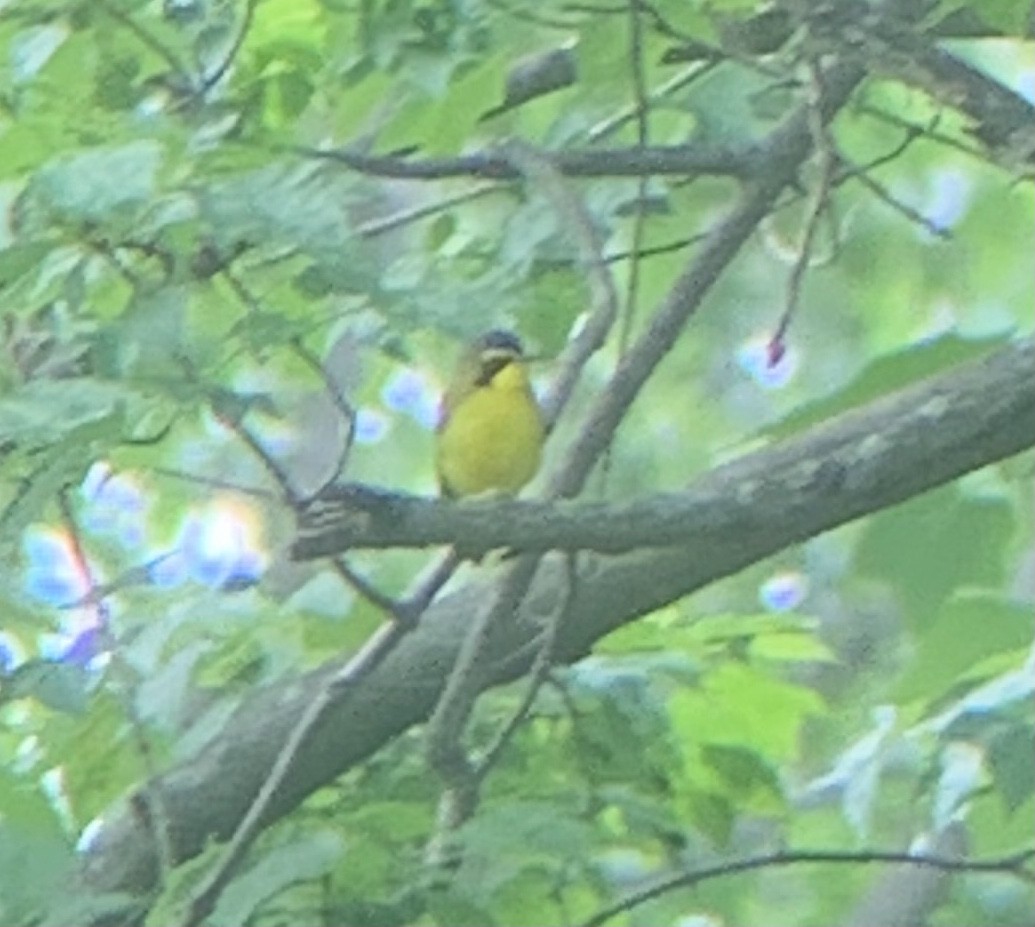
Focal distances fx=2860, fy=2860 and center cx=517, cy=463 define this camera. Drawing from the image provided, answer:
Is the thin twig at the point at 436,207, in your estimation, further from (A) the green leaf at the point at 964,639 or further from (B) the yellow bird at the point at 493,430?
(A) the green leaf at the point at 964,639

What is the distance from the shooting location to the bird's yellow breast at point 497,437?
3.06 m

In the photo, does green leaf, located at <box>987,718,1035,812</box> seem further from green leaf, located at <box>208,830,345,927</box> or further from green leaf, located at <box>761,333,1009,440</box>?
green leaf, located at <box>208,830,345,927</box>

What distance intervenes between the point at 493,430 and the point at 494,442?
13mm

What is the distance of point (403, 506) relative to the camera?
1941 millimetres

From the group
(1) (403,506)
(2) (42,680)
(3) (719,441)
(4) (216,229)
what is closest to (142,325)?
(4) (216,229)

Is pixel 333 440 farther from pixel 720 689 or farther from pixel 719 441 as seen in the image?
pixel 720 689

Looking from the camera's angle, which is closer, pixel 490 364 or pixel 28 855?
pixel 28 855

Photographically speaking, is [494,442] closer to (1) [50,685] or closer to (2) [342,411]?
(1) [50,685]

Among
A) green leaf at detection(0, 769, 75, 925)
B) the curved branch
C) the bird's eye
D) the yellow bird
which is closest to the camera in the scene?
green leaf at detection(0, 769, 75, 925)

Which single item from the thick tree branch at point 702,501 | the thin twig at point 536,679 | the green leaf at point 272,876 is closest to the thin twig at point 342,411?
the thick tree branch at point 702,501

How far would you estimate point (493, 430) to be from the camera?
307 centimetres

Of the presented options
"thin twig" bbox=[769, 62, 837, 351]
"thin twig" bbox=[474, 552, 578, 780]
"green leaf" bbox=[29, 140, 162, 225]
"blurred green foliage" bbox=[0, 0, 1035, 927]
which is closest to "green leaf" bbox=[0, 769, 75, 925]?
"blurred green foliage" bbox=[0, 0, 1035, 927]

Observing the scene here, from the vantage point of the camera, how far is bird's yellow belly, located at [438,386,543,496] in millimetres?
3057

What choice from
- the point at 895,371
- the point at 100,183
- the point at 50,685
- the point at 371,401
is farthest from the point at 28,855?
the point at 371,401
